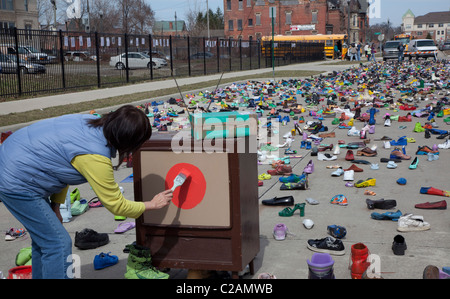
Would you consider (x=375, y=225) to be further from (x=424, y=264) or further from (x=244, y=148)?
(x=244, y=148)

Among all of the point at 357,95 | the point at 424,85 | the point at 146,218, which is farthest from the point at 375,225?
the point at 424,85

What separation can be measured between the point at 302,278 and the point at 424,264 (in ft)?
3.00

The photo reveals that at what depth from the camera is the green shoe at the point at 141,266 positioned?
346cm

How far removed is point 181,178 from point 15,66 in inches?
566

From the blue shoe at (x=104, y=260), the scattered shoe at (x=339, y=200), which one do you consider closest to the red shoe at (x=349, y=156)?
the scattered shoe at (x=339, y=200)

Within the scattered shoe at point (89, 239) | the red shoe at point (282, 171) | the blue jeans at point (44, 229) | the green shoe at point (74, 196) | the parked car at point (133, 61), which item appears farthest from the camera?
the parked car at point (133, 61)

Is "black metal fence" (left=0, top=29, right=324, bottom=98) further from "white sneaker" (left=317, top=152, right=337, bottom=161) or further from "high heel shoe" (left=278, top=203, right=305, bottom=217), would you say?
"high heel shoe" (left=278, top=203, right=305, bottom=217)

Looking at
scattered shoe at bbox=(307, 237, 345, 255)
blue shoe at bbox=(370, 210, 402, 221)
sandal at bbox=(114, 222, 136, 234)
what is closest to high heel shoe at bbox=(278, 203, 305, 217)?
blue shoe at bbox=(370, 210, 402, 221)

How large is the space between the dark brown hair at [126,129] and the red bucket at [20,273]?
1.28 m

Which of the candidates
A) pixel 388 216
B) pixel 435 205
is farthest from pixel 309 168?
pixel 388 216

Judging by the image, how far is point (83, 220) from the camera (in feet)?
17.3

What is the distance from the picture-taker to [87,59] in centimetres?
1956

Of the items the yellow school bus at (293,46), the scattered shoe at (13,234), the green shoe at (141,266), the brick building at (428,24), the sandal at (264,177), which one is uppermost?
the brick building at (428,24)

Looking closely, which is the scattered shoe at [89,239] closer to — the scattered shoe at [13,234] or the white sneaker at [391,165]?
the scattered shoe at [13,234]
